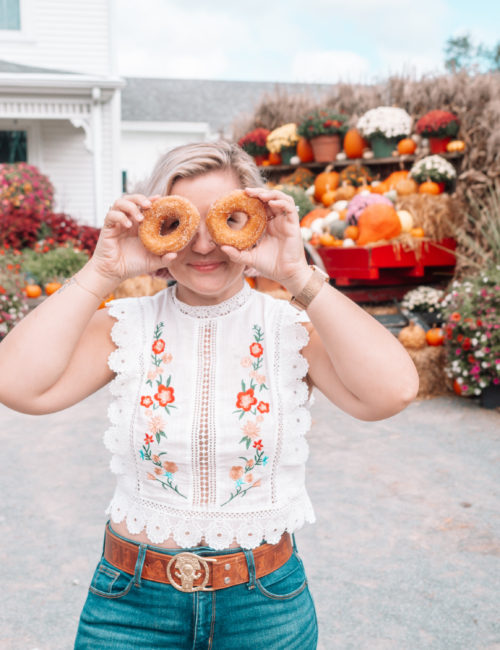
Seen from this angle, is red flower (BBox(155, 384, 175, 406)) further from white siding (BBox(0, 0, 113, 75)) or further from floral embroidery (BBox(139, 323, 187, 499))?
white siding (BBox(0, 0, 113, 75))

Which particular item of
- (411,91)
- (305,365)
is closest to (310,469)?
(305,365)

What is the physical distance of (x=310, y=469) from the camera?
436cm

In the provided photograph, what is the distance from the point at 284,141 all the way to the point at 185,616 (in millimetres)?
8445

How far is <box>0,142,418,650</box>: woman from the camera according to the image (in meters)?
1.43

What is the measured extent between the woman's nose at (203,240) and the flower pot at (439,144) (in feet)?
22.2

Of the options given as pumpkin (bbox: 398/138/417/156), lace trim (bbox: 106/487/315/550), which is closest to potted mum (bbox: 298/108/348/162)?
pumpkin (bbox: 398/138/417/156)

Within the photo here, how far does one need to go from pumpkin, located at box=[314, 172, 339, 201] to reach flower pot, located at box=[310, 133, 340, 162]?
0.85 ft

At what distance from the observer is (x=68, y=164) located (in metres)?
14.4

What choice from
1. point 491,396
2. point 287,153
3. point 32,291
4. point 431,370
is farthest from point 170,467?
point 287,153

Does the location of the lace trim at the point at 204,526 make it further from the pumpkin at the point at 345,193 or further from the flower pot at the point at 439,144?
the pumpkin at the point at 345,193

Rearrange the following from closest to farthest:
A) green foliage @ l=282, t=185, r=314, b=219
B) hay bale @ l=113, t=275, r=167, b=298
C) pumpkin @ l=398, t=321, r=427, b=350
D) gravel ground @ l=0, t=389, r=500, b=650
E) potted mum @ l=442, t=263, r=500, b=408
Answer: gravel ground @ l=0, t=389, r=500, b=650 → potted mum @ l=442, t=263, r=500, b=408 → pumpkin @ l=398, t=321, r=427, b=350 → hay bale @ l=113, t=275, r=167, b=298 → green foliage @ l=282, t=185, r=314, b=219

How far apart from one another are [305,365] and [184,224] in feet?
1.40

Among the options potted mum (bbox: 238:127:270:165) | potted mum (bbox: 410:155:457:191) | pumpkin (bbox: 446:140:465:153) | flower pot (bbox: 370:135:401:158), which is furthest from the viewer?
potted mum (bbox: 238:127:270:165)

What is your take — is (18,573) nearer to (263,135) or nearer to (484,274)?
(484,274)
